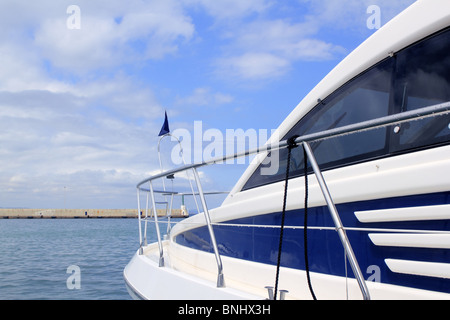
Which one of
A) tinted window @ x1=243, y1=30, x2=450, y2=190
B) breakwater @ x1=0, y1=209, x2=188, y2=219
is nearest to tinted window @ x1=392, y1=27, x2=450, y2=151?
tinted window @ x1=243, y1=30, x2=450, y2=190

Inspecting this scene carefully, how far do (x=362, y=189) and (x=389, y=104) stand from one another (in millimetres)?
665

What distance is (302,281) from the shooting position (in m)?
3.17

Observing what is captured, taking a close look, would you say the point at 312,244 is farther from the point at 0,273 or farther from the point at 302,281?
the point at 0,273

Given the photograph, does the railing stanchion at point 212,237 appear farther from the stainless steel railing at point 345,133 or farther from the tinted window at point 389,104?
the tinted window at point 389,104

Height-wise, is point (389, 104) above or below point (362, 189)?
above

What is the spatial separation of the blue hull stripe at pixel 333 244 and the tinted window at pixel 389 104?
40cm

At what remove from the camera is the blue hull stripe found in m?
2.34

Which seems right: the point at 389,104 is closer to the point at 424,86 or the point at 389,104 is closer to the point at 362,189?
the point at 424,86

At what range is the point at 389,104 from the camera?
2.92 meters

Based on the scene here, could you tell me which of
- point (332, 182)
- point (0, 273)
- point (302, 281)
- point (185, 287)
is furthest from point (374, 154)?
point (0, 273)

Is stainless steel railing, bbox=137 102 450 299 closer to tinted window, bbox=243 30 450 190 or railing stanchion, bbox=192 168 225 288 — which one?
railing stanchion, bbox=192 168 225 288

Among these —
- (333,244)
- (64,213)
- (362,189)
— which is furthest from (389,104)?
(64,213)

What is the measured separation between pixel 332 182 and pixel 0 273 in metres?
10.6

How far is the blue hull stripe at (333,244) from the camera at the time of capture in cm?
234
